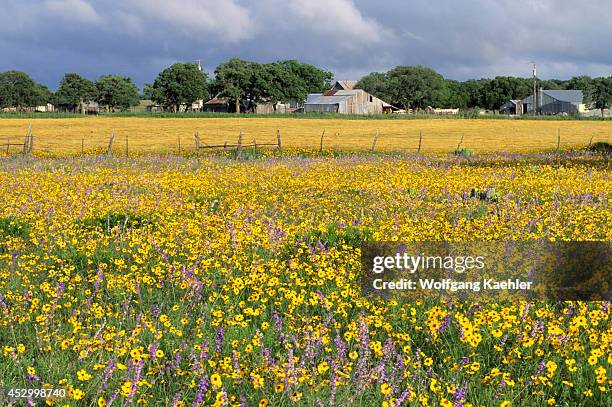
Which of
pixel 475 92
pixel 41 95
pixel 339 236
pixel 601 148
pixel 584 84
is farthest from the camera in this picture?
pixel 475 92

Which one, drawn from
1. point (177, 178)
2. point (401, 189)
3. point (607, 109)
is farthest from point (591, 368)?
point (607, 109)

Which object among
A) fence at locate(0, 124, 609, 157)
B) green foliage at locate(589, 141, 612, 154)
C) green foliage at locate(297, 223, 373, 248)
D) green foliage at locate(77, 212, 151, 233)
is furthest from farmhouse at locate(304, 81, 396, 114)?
green foliage at locate(297, 223, 373, 248)

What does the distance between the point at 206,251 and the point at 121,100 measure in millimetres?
165700

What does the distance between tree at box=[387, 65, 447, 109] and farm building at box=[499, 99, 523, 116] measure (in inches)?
750

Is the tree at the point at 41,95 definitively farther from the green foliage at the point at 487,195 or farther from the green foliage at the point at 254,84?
the green foliage at the point at 487,195

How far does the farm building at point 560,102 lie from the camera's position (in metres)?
147

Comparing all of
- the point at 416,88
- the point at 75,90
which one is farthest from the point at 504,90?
the point at 75,90

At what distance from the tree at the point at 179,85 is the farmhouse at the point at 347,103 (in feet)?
93.9

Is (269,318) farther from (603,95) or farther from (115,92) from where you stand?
(603,95)

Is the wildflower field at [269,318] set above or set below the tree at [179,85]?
below

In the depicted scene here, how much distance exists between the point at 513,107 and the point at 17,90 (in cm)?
13440

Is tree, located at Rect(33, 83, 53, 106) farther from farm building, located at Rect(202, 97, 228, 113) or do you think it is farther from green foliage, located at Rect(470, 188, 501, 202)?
green foliage, located at Rect(470, 188, 501, 202)

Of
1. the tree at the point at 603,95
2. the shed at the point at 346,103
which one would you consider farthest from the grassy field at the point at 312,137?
the tree at the point at 603,95

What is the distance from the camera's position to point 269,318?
6.11m
